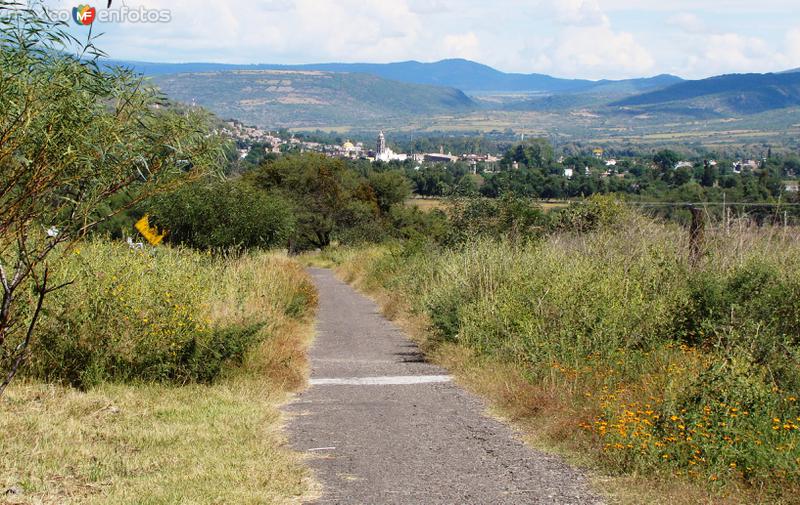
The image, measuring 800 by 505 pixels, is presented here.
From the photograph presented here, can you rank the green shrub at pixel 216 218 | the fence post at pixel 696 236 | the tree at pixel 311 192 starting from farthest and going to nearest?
the tree at pixel 311 192, the green shrub at pixel 216 218, the fence post at pixel 696 236

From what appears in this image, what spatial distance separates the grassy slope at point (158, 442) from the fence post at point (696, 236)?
597 cm

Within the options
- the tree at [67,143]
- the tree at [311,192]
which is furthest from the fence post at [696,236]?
the tree at [311,192]

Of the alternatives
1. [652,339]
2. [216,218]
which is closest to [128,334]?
[652,339]

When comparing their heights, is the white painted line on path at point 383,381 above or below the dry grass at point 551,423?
below

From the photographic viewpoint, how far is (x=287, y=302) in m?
17.3

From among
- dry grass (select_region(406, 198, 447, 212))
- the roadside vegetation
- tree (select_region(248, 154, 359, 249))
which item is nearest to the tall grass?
the roadside vegetation

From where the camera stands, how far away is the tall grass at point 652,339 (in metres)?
6.74

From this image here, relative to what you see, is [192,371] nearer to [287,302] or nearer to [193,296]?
[193,296]

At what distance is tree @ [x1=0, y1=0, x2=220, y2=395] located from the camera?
5.16 meters

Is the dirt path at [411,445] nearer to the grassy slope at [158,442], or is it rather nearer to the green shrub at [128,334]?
the grassy slope at [158,442]

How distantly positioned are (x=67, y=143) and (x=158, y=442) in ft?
10.5

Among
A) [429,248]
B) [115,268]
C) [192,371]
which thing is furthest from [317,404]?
[429,248]

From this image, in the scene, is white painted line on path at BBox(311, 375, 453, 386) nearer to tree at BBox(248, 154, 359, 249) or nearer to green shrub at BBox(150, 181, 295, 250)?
green shrub at BBox(150, 181, 295, 250)

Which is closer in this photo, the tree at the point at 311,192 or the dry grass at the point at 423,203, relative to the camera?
the tree at the point at 311,192
